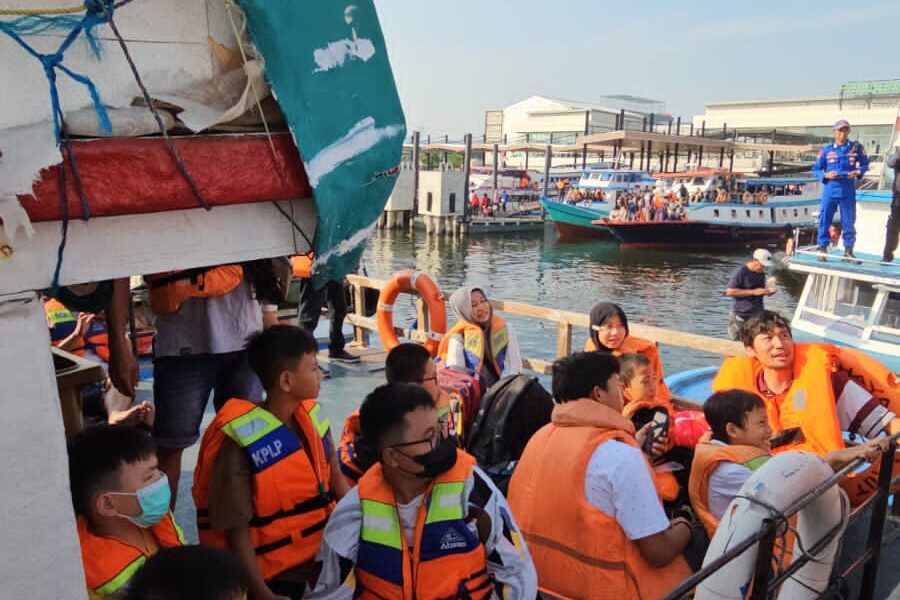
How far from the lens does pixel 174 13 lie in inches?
58.6

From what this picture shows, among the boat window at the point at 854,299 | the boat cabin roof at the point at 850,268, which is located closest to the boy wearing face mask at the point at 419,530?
the boat cabin roof at the point at 850,268

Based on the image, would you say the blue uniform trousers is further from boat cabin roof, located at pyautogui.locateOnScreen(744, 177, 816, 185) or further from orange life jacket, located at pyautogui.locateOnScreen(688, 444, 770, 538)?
boat cabin roof, located at pyautogui.locateOnScreen(744, 177, 816, 185)

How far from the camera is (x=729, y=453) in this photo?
273cm

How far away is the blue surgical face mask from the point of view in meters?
1.95

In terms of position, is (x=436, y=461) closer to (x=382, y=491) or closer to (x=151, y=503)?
(x=382, y=491)

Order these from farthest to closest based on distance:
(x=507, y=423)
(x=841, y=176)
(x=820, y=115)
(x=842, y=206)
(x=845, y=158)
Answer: (x=820, y=115) < (x=842, y=206) < (x=841, y=176) < (x=845, y=158) < (x=507, y=423)

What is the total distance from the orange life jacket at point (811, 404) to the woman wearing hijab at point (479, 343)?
1.69 meters

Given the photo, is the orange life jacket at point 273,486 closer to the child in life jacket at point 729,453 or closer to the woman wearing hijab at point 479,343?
the child in life jacket at point 729,453

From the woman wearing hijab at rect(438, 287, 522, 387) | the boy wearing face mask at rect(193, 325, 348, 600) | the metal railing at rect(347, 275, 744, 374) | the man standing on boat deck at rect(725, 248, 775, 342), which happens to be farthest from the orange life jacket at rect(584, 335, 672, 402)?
the man standing on boat deck at rect(725, 248, 775, 342)

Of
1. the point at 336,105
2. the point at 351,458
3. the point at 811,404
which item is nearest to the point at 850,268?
the point at 811,404

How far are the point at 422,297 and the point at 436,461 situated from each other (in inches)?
183

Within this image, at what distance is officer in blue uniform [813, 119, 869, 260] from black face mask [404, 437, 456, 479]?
11.1m

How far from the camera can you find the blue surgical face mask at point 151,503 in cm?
195

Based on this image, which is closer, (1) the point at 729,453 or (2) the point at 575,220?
(1) the point at 729,453
